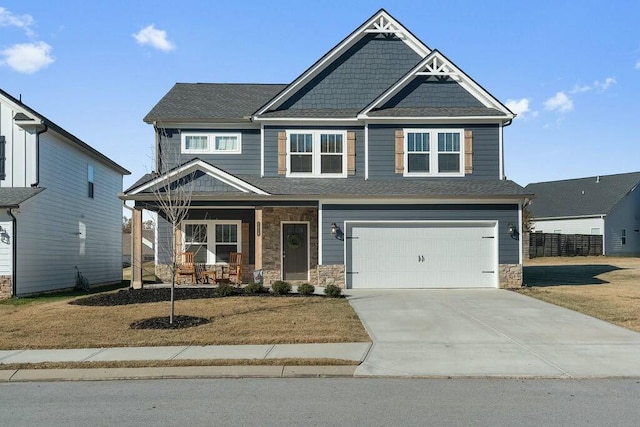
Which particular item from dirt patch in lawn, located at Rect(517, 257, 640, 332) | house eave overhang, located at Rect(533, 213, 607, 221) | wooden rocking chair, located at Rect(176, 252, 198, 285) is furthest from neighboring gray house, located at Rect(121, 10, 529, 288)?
house eave overhang, located at Rect(533, 213, 607, 221)

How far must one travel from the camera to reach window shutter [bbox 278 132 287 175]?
20.7 metres

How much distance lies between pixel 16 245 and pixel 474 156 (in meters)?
15.1

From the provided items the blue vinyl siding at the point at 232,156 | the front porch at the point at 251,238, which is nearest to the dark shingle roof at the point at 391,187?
the blue vinyl siding at the point at 232,156

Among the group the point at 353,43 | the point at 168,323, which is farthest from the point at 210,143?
the point at 168,323

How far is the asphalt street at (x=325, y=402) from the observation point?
20.9 feet

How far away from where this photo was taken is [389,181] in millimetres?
20141

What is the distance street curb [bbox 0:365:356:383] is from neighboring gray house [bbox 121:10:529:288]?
9.75 meters

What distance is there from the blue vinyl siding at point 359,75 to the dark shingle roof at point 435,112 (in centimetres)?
145

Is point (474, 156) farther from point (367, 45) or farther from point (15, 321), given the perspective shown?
point (15, 321)

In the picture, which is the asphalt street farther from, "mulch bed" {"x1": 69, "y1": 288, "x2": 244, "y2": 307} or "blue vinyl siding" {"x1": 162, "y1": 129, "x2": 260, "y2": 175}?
"blue vinyl siding" {"x1": 162, "y1": 129, "x2": 260, "y2": 175}

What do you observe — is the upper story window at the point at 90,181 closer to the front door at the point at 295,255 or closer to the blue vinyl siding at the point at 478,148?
the front door at the point at 295,255

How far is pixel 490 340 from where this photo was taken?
10.9 meters

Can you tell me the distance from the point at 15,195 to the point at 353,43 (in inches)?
493

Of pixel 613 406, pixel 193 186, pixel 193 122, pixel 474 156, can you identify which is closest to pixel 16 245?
pixel 193 186
